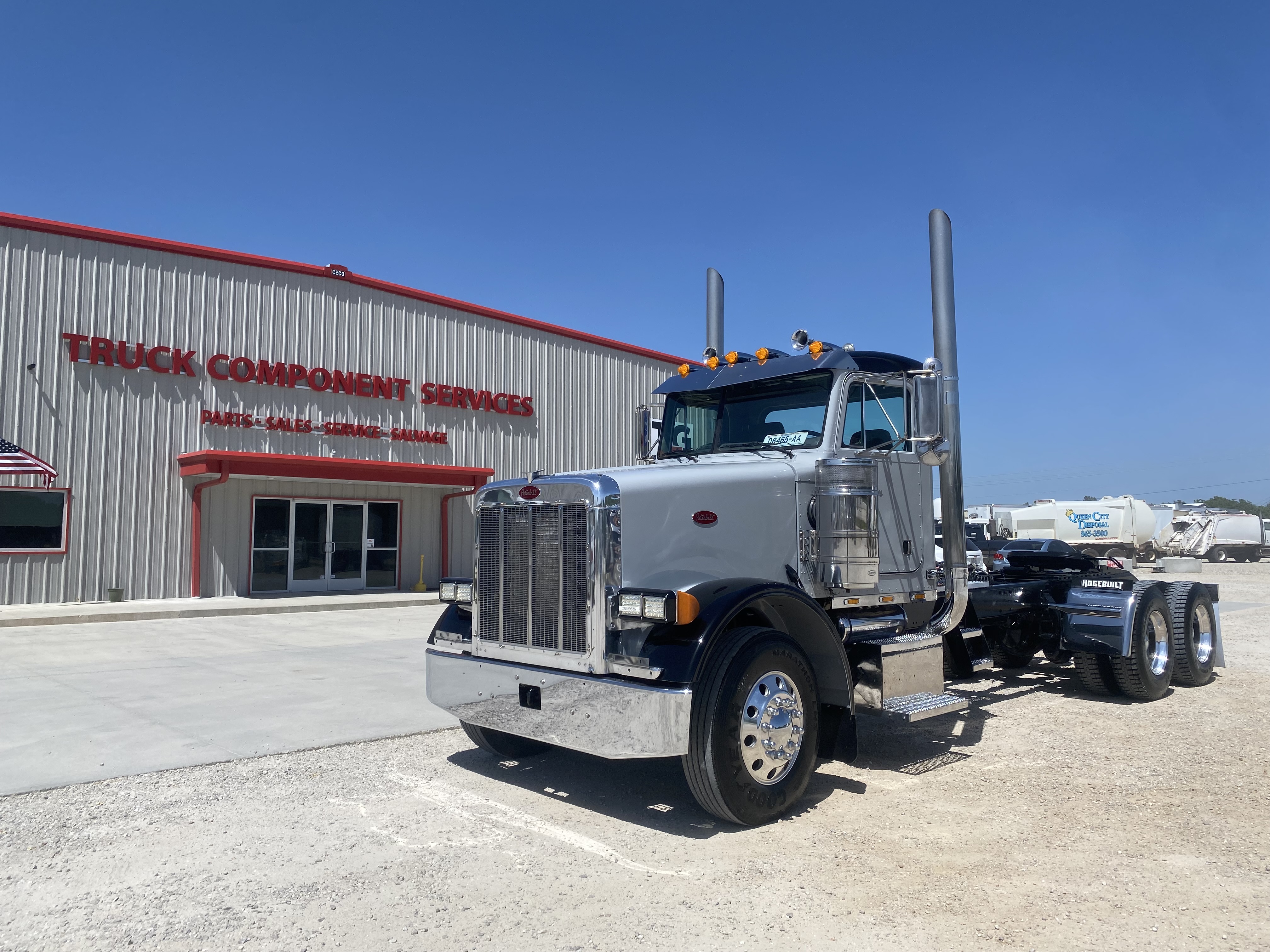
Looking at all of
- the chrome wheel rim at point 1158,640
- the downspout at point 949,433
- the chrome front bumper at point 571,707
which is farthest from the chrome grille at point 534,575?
the chrome wheel rim at point 1158,640

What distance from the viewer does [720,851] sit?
441 cm

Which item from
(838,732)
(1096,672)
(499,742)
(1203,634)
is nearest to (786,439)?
(838,732)

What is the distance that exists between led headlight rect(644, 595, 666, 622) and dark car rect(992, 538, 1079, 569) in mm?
6451

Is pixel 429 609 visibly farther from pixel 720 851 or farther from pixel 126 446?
pixel 720 851

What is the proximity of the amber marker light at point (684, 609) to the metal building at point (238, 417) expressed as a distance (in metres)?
13.9

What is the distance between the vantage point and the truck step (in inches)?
217

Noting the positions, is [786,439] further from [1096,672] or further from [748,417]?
[1096,672]

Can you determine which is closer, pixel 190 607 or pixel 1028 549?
pixel 1028 549

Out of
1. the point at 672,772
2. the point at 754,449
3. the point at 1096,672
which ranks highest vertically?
the point at 754,449

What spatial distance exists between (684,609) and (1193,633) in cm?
706

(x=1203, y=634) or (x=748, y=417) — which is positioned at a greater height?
(x=748, y=417)

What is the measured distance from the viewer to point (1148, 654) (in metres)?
8.46

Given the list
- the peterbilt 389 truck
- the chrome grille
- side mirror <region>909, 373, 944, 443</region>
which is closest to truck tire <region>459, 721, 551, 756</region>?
the peterbilt 389 truck

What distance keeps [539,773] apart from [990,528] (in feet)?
97.3
